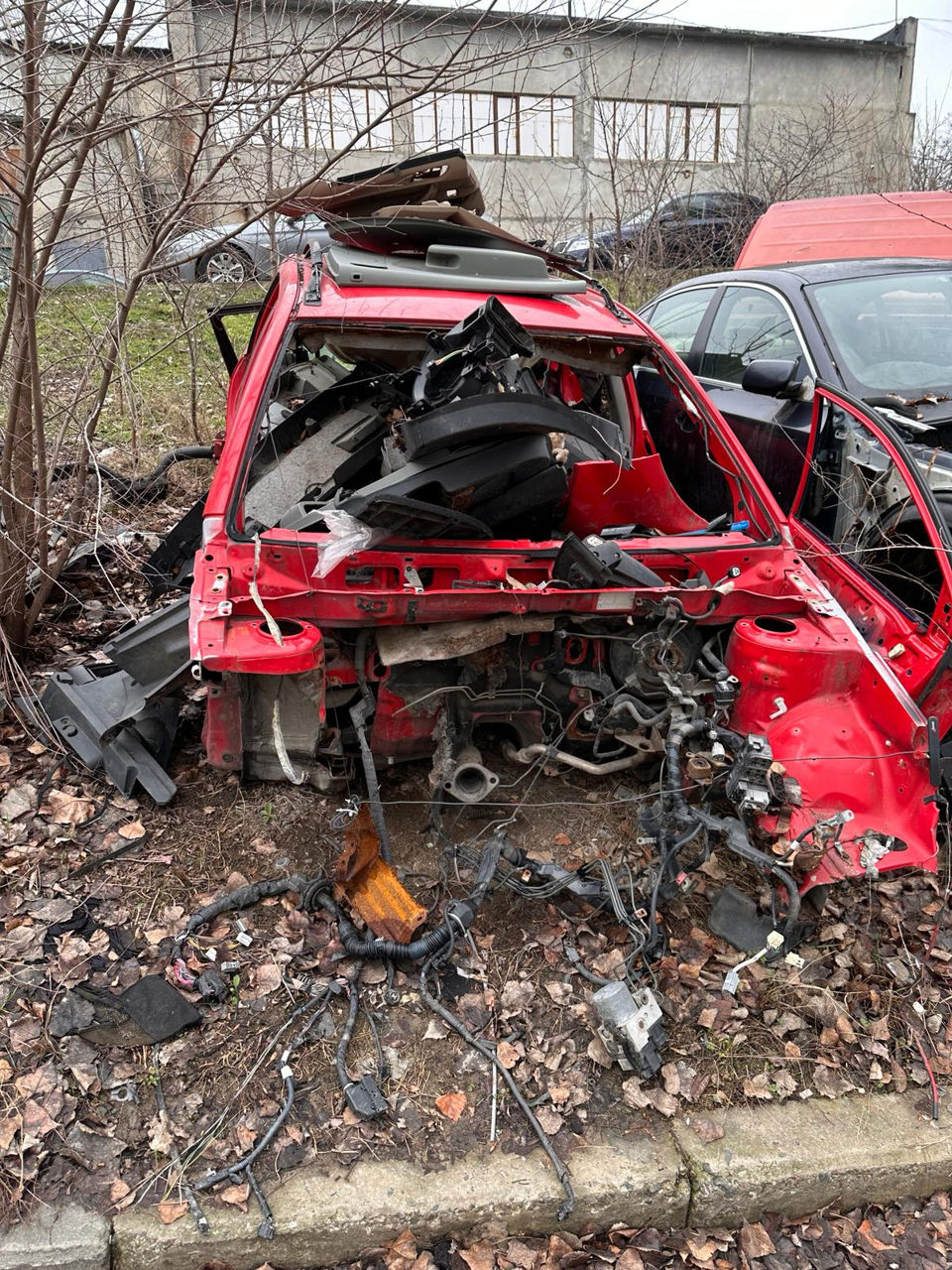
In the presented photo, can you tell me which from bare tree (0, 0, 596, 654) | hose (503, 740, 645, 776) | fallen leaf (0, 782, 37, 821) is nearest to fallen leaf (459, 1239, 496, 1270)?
hose (503, 740, 645, 776)

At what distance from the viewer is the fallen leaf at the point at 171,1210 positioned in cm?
222

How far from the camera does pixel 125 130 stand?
3664mm

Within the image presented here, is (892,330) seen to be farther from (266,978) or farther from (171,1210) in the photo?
(171,1210)

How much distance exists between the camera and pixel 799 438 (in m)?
4.54

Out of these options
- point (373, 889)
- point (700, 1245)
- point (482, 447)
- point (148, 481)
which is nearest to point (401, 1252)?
point (700, 1245)

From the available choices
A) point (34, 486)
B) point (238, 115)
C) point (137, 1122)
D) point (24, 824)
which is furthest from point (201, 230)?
point (137, 1122)

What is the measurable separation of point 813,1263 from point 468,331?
294 cm

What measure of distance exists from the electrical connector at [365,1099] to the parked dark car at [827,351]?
127 inches

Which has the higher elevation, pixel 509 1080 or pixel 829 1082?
pixel 509 1080

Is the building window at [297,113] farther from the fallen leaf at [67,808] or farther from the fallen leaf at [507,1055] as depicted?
the fallen leaf at [507,1055]

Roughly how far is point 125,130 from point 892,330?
12.7ft

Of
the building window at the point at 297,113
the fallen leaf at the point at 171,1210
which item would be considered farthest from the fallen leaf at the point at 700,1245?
the building window at the point at 297,113

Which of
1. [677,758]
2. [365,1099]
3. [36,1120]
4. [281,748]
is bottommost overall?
[365,1099]

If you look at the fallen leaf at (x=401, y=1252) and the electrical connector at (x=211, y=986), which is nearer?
the fallen leaf at (x=401, y=1252)
